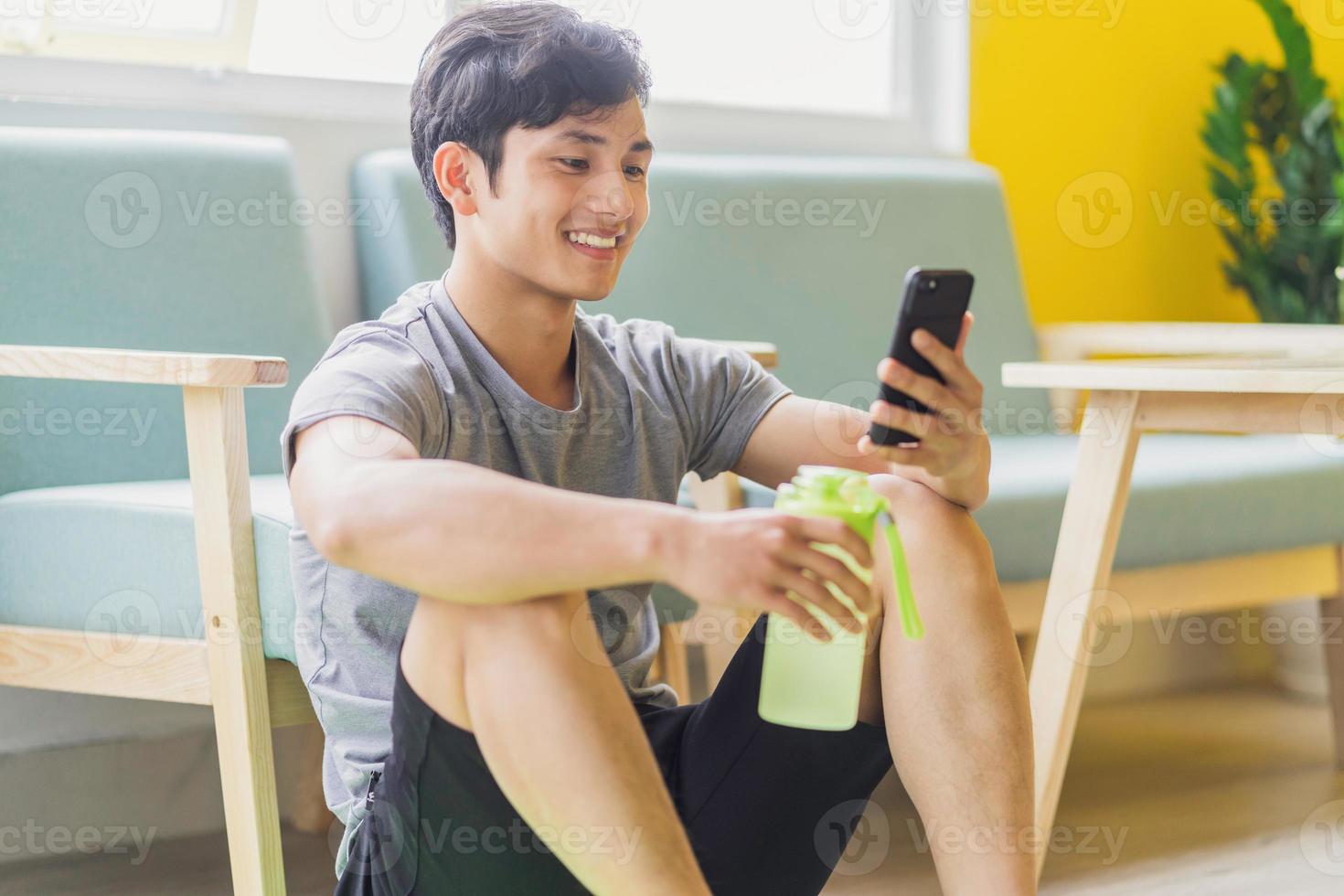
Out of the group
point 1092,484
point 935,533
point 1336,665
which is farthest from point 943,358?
point 1336,665

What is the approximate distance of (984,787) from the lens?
109 cm

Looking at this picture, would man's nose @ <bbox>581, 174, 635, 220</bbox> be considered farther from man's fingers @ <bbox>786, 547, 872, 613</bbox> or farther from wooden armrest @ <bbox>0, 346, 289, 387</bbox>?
man's fingers @ <bbox>786, 547, 872, 613</bbox>

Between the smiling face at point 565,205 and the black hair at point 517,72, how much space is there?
0.01 metres

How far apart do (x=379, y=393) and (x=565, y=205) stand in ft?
0.88

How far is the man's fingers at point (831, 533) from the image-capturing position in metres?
0.90

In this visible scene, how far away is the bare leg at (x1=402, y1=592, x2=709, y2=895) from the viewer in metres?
0.91

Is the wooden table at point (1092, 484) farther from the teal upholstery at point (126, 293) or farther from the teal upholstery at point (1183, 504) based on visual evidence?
the teal upholstery at point (126, 293)

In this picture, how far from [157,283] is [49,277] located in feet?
0.40

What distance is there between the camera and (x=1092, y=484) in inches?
63.1

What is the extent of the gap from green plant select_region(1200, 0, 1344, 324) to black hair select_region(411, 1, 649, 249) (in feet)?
6.09

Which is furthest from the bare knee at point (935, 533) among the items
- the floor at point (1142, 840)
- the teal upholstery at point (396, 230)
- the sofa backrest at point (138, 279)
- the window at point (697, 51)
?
the window at point (697, 51)

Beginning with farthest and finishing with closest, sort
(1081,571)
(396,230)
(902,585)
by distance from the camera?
(396,230), (1081,571), (902,585)

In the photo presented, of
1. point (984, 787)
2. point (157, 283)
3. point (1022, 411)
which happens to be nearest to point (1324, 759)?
point (1022, 411)

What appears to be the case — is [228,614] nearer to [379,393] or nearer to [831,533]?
[379,393]
